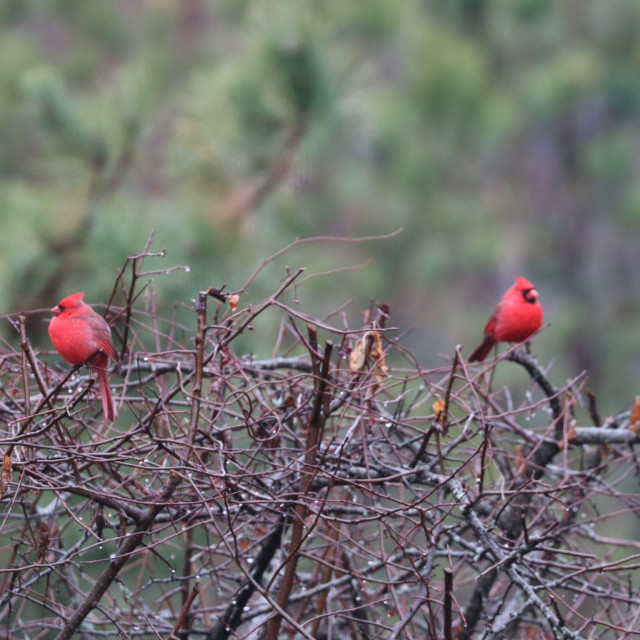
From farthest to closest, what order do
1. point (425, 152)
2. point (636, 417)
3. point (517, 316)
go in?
point (425, 152)
point (517, 316)
point (636, 417)

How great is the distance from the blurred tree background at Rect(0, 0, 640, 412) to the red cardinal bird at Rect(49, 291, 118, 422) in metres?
2.29

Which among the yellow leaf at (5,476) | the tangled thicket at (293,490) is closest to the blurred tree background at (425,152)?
the tangled thicket at (293,490)

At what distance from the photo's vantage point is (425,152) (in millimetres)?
10414

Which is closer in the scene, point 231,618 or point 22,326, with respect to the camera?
point 22,326

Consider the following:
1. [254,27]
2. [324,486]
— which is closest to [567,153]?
[254,27]

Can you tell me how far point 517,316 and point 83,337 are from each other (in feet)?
5.23

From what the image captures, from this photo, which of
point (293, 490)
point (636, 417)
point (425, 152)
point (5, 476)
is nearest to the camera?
point (5, 476)

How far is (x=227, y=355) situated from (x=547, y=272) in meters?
10.2

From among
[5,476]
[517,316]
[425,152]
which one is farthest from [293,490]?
[425,152]

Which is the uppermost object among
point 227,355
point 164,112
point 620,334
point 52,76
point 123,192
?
point 620,334

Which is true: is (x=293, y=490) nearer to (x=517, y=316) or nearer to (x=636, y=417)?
(x=636, y=417)

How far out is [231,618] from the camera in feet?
6.07

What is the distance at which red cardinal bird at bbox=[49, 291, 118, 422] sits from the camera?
2.13 meters

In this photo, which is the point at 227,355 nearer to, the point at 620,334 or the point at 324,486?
the point at 324,486
